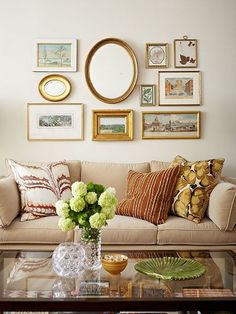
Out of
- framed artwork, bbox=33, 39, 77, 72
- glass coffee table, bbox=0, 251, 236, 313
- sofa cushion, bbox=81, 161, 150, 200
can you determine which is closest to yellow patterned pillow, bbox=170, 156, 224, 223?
sofa cushion, bbox=81, 161, 150, 200

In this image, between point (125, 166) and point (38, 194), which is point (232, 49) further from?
point (38, 194)

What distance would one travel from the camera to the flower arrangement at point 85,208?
1.93 metres

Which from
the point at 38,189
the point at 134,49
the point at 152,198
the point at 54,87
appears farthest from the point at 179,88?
the point at 38,189

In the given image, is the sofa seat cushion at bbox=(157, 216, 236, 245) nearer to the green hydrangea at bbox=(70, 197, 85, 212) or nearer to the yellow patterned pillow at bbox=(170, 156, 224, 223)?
the yellow patterned pillow at bbox=(170, 156, 224, 223)

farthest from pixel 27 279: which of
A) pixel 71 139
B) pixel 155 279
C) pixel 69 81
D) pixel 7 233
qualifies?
pixel 69 81

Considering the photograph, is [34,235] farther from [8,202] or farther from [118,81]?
[118,81]

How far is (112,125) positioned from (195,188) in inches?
44.7

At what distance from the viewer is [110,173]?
137 inches

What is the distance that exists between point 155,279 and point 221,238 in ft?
3.72

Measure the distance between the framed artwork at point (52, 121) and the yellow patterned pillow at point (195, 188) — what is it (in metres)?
1.20

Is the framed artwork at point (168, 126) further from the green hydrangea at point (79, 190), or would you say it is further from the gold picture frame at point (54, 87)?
the green hydrangea at point (79, 190)

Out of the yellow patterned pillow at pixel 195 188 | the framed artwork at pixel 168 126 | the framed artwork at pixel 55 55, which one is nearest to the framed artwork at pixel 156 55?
the framed artwork at pixel 168 126

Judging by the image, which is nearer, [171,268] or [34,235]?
[171,268]

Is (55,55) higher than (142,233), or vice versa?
(55,55)
